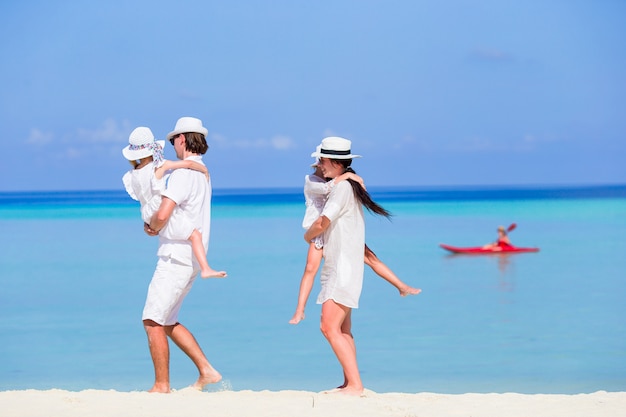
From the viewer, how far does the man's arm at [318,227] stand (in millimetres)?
4875

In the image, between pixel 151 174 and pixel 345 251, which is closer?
pixel 345 251

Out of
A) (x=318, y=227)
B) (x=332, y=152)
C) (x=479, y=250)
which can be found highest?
(x=479, y=250)

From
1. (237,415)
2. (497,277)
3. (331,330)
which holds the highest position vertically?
(497,277)

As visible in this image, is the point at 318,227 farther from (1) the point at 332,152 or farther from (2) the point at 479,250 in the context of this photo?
(2) the point at 479,250

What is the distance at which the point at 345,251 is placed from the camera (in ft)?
16.4

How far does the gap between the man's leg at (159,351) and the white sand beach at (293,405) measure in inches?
4.8

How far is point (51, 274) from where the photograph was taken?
50.7 ft

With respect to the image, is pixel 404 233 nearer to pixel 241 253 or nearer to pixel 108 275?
pixel 241 253

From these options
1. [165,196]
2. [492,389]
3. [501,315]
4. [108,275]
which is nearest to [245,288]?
[108,275]

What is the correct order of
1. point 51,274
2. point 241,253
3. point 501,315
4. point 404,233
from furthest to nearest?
1. point 404,233
2. point 241,253
3. point 51,274
4. point 501,315

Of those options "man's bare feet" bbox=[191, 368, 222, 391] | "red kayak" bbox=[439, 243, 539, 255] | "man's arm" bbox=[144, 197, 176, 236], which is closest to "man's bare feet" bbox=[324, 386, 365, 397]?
"man's bare feet" bbox=[191, 368, 222, 391]

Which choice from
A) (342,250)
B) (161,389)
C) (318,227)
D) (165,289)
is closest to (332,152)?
(318,227)

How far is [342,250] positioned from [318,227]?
19 centimetres

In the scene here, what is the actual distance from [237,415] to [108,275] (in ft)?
36.2
